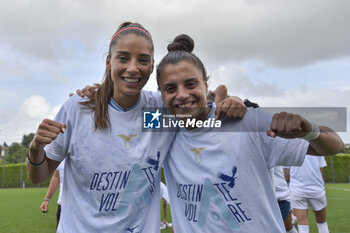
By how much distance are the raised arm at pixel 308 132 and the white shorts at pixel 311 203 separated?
4894mm

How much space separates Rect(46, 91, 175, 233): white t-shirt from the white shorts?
4.91 metres

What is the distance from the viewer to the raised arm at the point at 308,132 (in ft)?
5.22

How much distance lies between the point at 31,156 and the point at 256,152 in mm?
1406

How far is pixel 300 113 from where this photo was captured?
173 cm

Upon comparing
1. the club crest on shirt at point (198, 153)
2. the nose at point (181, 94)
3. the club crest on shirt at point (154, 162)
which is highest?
the nose at point (181, 94)

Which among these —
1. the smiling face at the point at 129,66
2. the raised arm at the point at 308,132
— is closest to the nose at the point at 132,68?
the smiling face at the point at 129,66

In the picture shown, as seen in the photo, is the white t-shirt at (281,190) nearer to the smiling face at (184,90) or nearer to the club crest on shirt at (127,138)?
the smiling face at (184,90)

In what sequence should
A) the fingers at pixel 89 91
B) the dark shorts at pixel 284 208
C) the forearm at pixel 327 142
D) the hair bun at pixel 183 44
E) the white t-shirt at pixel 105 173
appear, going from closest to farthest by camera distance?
the forearm at pixel 327 142
the white t-shirt at pixel 105 173
the fingers at pixel 89 91
the hair bun at pixel 183 44
the dark shorts at pixel 284 208

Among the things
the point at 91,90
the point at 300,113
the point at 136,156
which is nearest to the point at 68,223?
the point at 136,156

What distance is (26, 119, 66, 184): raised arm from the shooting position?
1.78m

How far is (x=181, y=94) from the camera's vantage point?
204 cm

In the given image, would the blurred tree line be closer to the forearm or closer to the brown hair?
the brown hair

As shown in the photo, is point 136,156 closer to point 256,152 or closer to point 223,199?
point 223,199

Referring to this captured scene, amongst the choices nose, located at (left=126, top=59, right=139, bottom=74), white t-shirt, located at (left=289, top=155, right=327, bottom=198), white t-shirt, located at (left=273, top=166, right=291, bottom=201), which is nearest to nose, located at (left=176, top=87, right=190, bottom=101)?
nose, located at (left=126, top=59, right=139, bottom=74)
